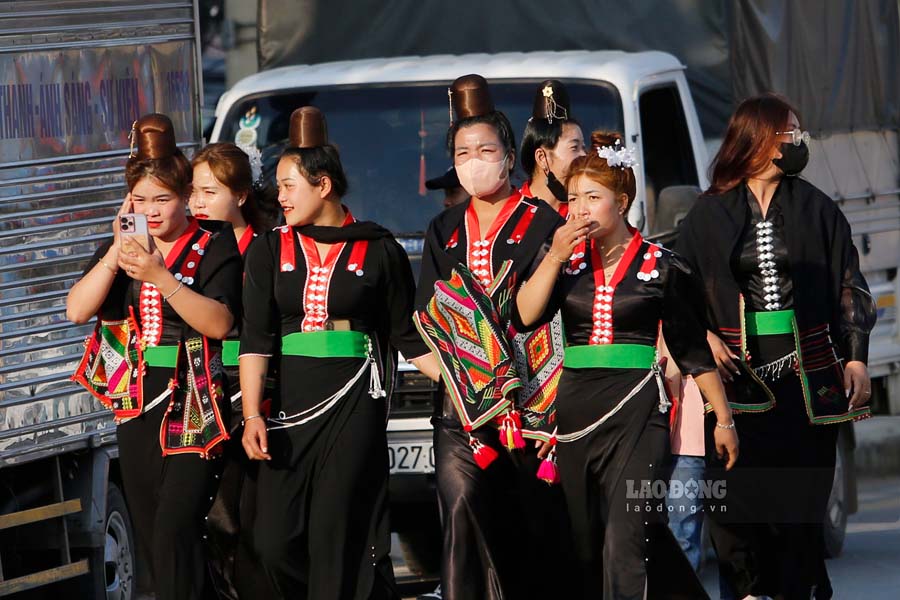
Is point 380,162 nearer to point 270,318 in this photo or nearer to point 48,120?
point 48,120

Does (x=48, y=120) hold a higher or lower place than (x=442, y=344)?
higher

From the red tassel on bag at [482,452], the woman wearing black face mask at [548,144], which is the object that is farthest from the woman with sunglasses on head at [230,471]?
the woman wearing black face mask at [548,144]

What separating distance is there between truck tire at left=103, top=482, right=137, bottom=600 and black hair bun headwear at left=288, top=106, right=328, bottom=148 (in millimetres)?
2724

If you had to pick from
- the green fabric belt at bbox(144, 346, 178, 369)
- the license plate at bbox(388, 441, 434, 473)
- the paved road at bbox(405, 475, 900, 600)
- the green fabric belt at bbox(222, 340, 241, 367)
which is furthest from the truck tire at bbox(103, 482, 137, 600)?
the green fabric belt at bbox(144, 346, 178, 369)

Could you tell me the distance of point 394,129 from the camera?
977cm

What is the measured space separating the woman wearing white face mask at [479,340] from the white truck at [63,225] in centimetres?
218

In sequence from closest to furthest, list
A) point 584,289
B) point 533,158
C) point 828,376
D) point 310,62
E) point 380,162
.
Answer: point 584,289
point 828,376
point 533,158
point 380,162
point 310,62

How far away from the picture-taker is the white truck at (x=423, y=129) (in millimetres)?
9289

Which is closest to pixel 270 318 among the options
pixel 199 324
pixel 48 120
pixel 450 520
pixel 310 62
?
pixel 199 324

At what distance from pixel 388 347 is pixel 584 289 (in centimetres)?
83

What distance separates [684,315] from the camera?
6.70 meters

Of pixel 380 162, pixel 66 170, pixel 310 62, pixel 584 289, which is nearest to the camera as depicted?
pixel 584 289

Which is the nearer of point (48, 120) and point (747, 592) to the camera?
point (747, 592)

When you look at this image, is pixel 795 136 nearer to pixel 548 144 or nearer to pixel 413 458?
pixel 548 144
